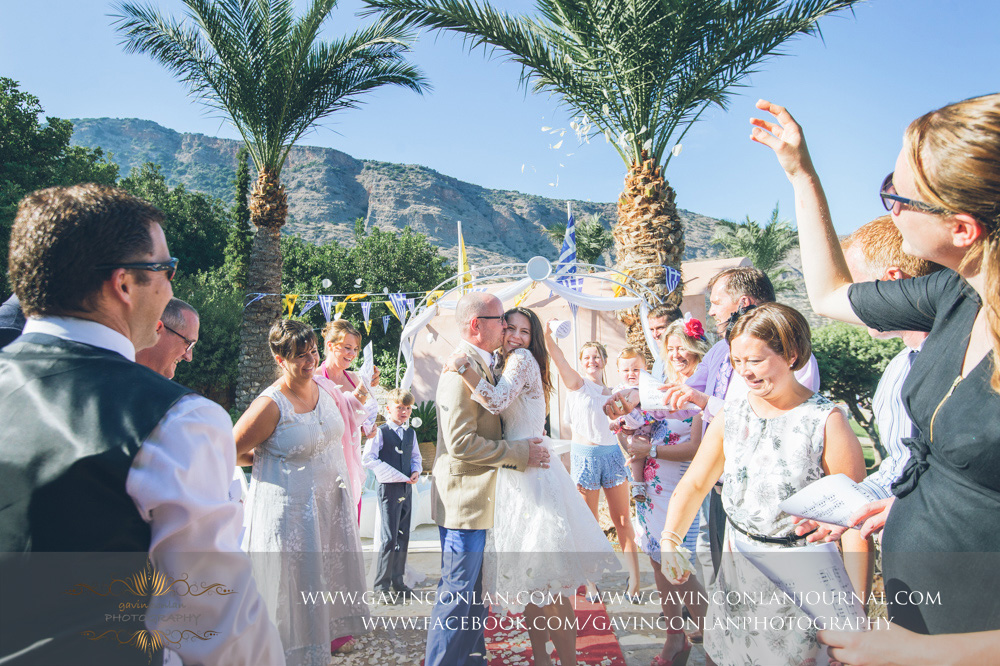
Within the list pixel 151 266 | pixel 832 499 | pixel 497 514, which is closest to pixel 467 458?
pixel 497 514

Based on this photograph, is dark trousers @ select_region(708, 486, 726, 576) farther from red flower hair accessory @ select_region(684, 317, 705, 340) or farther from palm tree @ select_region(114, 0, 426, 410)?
palm tree @ select_region(114, 0, 426, 410)

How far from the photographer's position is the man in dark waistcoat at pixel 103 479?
109 cm

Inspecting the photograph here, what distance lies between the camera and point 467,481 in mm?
2918

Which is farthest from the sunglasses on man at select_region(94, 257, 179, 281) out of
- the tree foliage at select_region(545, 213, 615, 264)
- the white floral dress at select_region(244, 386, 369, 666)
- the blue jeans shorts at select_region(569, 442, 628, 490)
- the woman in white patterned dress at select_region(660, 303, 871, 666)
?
the tree foliage at select_region(545, 213, 615, 264)

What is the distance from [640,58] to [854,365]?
429 inches

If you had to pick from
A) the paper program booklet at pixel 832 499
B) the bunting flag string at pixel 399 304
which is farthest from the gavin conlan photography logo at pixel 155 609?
the bunting flag string at pixel 399 304

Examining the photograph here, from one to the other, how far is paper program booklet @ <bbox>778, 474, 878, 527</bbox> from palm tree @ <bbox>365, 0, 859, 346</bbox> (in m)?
5.98

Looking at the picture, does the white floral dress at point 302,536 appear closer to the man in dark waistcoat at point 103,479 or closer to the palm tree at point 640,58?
the man in dark waistcoat at point 103,479

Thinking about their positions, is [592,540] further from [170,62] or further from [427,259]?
[427,259]

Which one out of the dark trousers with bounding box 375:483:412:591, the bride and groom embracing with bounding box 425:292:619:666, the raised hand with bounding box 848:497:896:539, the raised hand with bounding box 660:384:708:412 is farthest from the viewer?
the dark trousers with bounding box 375:483:412:591

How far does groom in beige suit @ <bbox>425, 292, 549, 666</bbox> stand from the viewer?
2.76 meters

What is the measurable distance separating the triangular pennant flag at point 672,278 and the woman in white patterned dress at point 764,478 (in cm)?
578

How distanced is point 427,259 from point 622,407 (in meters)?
34.8

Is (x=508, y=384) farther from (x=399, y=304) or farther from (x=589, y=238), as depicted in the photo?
(x=589, y=238)
